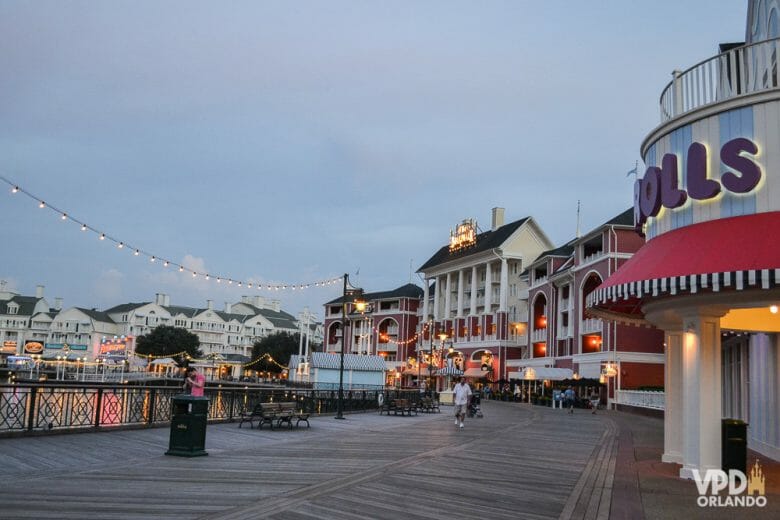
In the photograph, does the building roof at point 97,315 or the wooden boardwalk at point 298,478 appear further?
the building roof at point 97,315

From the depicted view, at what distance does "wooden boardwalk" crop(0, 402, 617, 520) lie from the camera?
926 centimetres

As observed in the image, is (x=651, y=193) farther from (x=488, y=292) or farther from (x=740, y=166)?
(x=488, y=292)

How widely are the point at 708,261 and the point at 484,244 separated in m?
71.1

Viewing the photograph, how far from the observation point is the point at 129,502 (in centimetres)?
924

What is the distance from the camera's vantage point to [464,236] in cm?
8725

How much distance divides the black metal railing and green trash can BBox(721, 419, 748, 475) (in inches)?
546

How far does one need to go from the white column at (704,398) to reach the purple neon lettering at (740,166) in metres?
2.53

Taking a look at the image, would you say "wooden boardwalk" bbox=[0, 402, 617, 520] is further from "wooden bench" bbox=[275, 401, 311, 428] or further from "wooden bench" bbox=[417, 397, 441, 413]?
"wooden bench" bbox=[417, 397, 441, 413]

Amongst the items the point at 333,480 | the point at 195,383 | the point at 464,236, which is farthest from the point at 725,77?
the point at 464,236

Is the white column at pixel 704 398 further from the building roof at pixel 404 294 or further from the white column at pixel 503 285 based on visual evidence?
the building roof at pixel 404 294

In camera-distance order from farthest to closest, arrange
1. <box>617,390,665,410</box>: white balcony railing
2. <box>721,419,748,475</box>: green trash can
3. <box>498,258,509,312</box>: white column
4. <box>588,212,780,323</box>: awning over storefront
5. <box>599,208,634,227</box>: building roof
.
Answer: <box>498,258,509,312</box>: white column, <box>599,208,634,227</box>: building roof, <box>617,390,665,410</box>: white balcony railing, <box>721,419,748,475</box>: green trash can, <box>588,212,780,323</box>: awning over storefront

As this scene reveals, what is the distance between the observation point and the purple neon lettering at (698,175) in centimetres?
1227

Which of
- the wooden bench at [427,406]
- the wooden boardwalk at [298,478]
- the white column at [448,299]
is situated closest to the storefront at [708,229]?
the wooden boardwalk at [298,478]

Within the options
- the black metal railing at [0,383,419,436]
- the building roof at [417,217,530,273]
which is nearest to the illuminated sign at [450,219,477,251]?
the building roof at [417,217,530,273]
